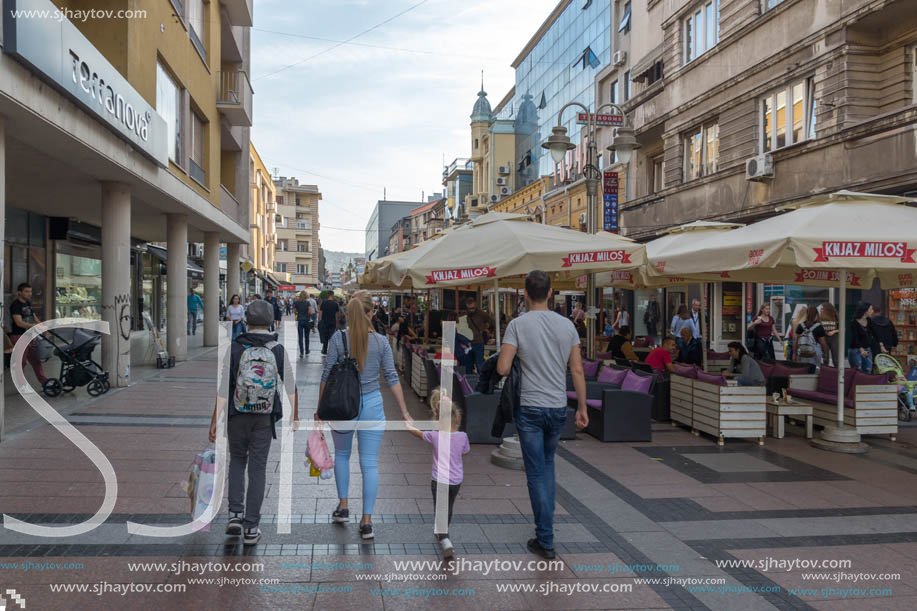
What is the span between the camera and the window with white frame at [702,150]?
19.8 meters

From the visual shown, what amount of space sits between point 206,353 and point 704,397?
16261 mm

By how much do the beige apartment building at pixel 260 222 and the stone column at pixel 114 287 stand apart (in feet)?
105

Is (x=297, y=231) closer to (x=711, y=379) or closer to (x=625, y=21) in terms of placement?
(x=625, y=21)

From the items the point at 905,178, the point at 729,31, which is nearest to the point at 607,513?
the point at 905,178

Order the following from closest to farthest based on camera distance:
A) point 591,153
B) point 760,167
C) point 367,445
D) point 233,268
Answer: point 367,445 < point 591,153 < point 760,167 < point 233,268

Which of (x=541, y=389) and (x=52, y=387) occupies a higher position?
(x=541, y=389)

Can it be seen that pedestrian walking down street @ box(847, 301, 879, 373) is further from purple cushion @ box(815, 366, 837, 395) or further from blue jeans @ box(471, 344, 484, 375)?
blue jeans @ box(471, 344, 484, 375)

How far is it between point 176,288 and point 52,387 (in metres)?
6.34

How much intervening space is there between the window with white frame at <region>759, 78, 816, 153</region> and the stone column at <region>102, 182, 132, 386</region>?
14345 mm

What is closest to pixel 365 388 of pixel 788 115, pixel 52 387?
pixel 52 387

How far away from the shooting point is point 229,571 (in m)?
4.45

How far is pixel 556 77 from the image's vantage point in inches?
1754

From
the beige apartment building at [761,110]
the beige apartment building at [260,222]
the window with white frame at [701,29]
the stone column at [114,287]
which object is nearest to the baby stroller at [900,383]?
the beige apartment building at [761,110]

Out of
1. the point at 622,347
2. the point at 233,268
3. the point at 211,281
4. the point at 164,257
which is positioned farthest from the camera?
the point at 233,268
